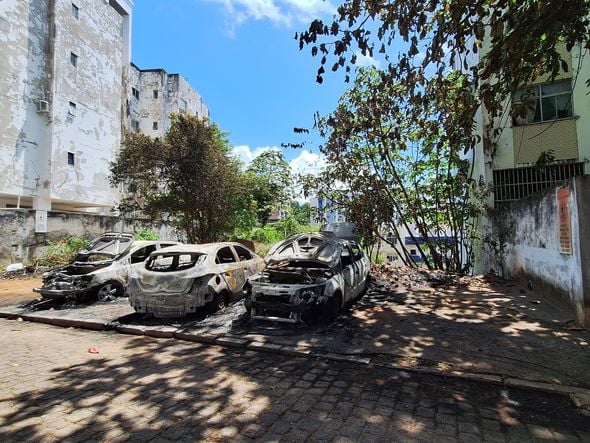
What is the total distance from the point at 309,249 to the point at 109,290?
5254 mm

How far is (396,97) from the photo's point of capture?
12.1 m

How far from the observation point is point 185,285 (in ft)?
24.9

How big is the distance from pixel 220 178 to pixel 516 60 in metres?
11.2

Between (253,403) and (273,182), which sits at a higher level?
(273,182)

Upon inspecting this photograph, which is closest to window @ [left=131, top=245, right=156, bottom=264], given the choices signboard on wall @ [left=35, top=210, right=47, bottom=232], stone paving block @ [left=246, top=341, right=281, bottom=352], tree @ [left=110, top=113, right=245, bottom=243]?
tree @ [left=110, top=113, right=245, bottom=243]

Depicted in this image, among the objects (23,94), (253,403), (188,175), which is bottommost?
(253,403)

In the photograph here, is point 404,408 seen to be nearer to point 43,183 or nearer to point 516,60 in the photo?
point 516,60

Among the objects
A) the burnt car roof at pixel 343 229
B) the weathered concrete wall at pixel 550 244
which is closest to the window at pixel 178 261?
the burnt car roof at pixel 343 229

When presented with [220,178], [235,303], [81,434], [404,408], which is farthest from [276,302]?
[220,178]

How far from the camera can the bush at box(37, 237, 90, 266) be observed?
15.7 metres

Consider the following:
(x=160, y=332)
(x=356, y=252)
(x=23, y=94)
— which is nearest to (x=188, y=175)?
(x=356, y=252)

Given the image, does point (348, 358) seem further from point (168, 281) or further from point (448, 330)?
point (168, 281)

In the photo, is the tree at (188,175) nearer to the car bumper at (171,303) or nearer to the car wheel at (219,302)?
the car wheel at (219,302)

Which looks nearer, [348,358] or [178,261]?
[348,358]
